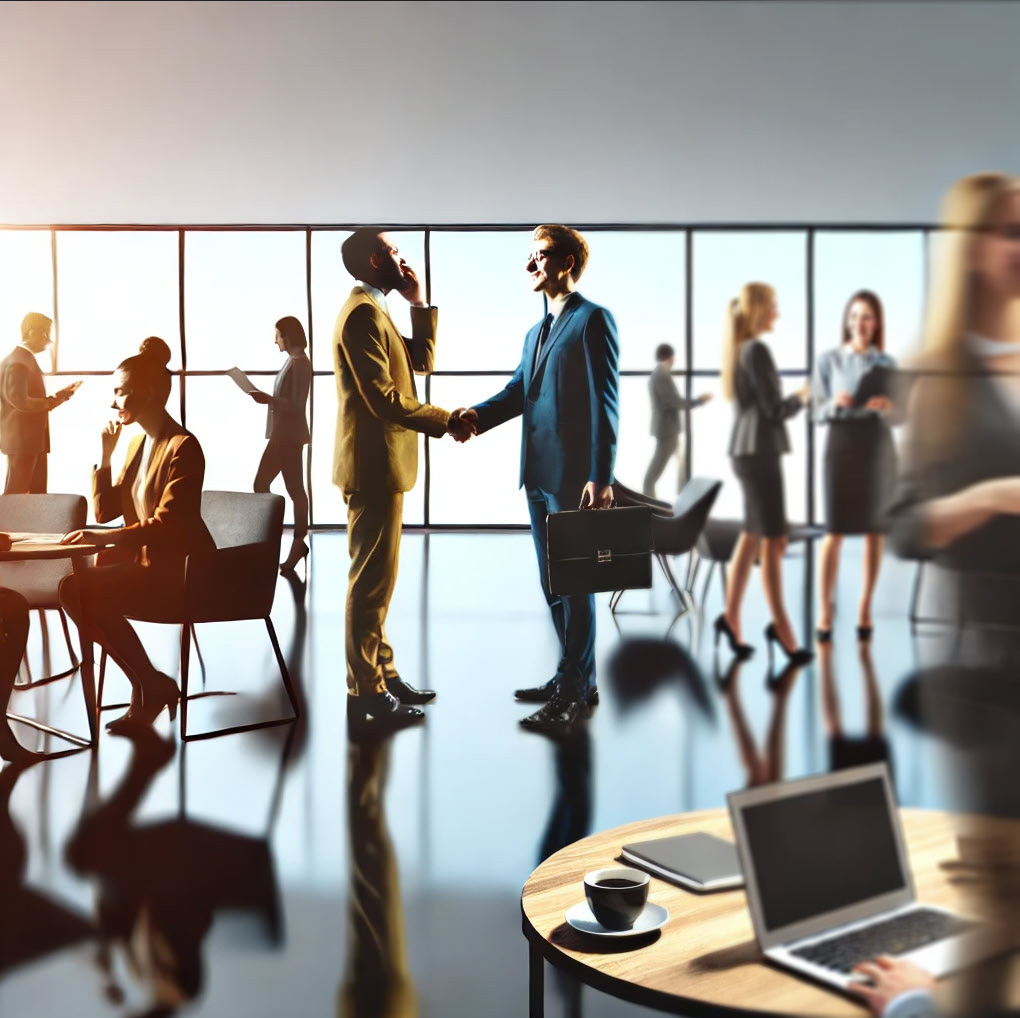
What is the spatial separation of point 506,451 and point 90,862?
161cm

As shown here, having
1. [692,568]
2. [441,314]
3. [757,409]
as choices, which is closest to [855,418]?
[757,409]

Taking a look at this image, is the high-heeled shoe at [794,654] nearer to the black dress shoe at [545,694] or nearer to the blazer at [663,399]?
the black dress shoe at [545,694]

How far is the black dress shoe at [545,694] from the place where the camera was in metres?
3.54

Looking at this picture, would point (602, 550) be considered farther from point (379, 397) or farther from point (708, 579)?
point (708, 579)

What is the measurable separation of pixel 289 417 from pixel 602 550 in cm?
111

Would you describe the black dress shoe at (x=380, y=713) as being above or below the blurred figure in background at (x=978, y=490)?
below

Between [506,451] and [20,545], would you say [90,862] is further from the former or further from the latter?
[506,451]

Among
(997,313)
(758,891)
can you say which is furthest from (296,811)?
(997,313)

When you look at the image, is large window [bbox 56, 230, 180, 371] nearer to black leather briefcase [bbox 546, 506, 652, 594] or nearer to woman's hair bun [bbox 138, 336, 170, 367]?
woman's hair bun [bbox 138, 336, 170, 367]

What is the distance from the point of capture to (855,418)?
3.21m

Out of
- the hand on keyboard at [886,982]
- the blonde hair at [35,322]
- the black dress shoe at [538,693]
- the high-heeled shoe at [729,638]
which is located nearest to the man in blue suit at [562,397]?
the black dress shoe at [538,693]

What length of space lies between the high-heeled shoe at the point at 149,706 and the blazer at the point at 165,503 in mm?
471

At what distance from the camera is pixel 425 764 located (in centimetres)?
321

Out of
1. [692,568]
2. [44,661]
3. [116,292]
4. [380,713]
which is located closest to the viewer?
[116,292]
